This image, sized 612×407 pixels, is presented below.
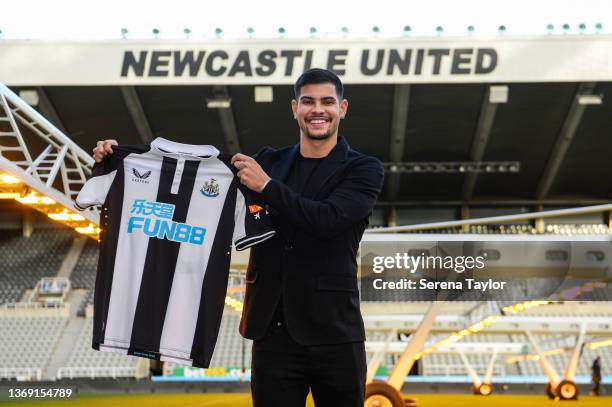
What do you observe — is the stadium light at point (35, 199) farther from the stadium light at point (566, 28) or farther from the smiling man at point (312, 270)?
the stadium light at point (566, 28)

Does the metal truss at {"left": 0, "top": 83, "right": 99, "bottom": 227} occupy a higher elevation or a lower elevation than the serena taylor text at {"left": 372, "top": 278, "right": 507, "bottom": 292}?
higher

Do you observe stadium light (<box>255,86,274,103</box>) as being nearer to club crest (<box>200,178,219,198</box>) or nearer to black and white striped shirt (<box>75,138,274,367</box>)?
black and white striped shirt (<box>75,138,274,367</box>)

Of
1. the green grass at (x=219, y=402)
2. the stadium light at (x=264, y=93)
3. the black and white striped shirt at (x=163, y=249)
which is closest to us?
the black and white striped shirt at (x=163, y=249)

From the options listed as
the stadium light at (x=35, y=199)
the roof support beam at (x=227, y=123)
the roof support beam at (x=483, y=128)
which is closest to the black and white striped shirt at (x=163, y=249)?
the stadium light at (x=35, y=199)

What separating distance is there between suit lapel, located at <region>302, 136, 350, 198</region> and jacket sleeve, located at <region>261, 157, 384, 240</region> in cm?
7

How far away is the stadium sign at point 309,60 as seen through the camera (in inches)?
926

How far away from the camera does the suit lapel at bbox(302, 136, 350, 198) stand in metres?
3.29

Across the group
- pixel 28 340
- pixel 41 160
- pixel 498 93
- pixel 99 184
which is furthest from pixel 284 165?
pixel 28 340

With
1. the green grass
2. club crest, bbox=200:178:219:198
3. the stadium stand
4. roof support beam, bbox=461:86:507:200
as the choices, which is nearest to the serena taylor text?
club crest, bbox=200:178:219:198

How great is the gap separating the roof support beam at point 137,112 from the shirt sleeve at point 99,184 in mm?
21470

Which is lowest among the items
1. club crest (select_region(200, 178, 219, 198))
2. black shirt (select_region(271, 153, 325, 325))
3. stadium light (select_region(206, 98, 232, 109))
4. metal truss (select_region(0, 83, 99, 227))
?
black shirt (select_region(271, 153, 325, 325))

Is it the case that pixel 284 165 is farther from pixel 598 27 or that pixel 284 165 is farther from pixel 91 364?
pixel 91 364

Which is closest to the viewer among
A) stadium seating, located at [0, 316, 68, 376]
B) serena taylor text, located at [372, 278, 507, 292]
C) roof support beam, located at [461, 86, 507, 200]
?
serena taylor text, located at [372, 278, 507, 292]

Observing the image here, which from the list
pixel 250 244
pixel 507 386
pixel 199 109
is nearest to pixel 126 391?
pixel 199 109
